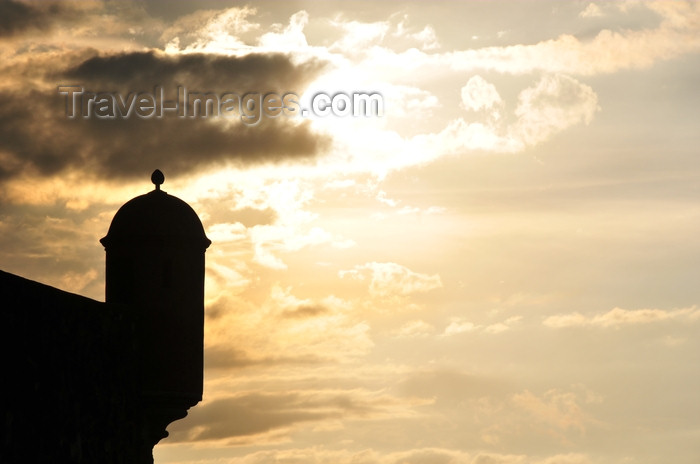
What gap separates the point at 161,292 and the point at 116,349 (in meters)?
1.78

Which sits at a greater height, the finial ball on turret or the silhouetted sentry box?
the finial ball on turret

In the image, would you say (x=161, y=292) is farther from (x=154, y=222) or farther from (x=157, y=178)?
(x=157, y=178)

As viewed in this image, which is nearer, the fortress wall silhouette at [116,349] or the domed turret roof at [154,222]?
the fortress wall silhouette at [116,349]

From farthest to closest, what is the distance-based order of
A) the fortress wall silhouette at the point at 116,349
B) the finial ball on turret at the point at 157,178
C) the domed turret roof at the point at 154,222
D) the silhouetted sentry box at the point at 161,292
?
the finial ball on turret at the point at 157,178
the domed turret roof at the point at 154,222
the silhouetted sentry box at the point at 161,292
the fortress wall silhouette at the point at 116,349

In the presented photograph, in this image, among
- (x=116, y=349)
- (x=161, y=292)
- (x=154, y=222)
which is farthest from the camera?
(x=154, y=222)

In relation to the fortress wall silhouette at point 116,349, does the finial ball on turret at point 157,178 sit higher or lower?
higher

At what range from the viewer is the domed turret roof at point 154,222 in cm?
2009

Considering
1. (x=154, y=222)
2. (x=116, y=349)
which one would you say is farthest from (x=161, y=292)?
(x=116, y=349)

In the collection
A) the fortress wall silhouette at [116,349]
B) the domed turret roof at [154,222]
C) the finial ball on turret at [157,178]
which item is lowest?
the fortress wall silhouette at [116,349]

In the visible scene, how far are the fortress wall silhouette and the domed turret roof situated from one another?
0.05 ft

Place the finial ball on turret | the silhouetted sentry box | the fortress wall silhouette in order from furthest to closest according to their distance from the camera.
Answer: the finial ball on turret
the silhouetted sentry box
the fortress wall silhouette

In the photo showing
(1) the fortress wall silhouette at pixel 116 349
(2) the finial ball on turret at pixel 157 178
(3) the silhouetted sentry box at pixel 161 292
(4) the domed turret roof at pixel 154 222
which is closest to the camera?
(1) the fortress wall silhouette at pixel 116 349

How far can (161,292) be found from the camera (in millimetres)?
19984

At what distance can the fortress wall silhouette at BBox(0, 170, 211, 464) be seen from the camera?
14992 mm
